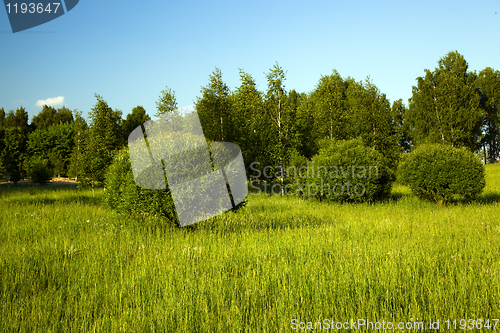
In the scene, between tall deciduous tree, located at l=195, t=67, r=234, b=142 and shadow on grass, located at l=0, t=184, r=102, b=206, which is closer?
shadow on grass, located at l=0, t=184, r=102, b=206

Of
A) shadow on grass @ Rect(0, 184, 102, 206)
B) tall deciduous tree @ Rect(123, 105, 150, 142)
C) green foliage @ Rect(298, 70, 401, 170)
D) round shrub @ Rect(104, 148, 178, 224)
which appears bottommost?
shadow on grass @ Rect(0, 184, 102, 206)

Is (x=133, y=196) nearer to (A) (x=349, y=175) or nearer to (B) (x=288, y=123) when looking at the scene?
(A) (x=349, y=175)

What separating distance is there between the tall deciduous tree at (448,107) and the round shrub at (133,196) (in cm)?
4231

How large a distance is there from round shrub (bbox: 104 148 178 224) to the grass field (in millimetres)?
624

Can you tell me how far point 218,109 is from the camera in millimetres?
29719

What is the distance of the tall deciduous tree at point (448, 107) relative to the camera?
128ft

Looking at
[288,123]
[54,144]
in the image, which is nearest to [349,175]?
[288,123]

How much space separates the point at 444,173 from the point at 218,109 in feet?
71.4

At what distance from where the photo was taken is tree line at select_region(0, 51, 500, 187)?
20.6 metres

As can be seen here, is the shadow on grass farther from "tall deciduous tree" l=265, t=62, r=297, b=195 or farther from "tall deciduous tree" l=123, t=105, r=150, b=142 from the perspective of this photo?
"tall deciduous tree" l=123, t=105, r=150, b=142

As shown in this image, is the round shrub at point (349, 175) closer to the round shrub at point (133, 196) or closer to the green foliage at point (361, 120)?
the round shrub at point (133, 196)

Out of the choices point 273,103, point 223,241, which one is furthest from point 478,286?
point 273,103

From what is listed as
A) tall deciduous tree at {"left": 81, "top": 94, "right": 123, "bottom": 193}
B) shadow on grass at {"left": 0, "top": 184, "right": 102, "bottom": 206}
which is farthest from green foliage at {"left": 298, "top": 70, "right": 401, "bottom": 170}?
shadow on grass at {"left": 0, "top": 184, "right": 102, "bottom": 206}

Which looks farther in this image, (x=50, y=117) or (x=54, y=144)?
(x=50, y=117)
